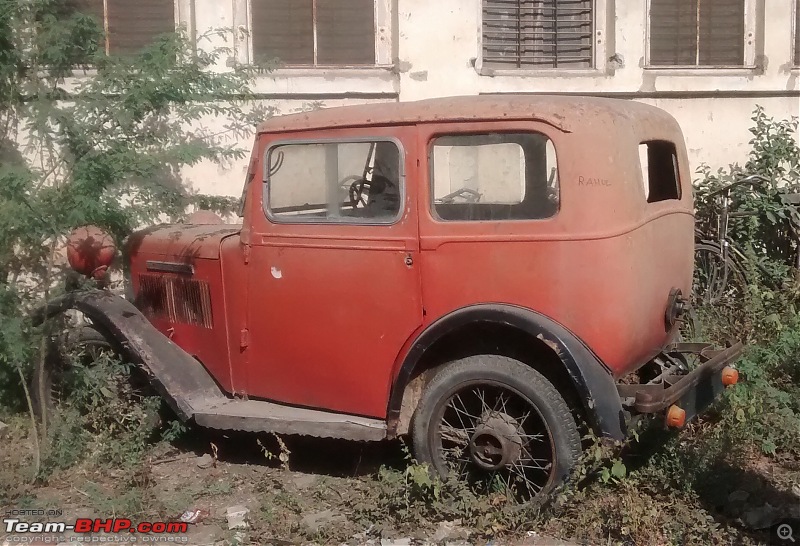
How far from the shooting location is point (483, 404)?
3975 millimetres

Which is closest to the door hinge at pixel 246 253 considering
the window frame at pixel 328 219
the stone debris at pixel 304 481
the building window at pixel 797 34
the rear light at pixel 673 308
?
the window frame at pixel 328 219

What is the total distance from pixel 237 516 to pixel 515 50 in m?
5.70

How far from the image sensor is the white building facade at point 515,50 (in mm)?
7730

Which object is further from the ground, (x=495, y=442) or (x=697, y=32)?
(x=697, y=32)

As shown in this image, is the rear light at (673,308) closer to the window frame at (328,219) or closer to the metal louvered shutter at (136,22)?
the window frame at (328,219)

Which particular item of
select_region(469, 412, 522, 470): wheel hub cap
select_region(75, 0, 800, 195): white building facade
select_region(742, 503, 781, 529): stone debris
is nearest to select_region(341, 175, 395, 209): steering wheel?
select_region(469, 412, 522, 470): wheel hub cap

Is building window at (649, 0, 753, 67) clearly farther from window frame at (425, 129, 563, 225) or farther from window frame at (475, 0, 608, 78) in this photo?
window frame at (425, 129, 563, 225)

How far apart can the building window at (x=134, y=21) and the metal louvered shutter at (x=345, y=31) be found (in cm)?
143

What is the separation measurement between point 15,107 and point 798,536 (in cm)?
598

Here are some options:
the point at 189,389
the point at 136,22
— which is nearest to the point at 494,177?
the point at 189,389

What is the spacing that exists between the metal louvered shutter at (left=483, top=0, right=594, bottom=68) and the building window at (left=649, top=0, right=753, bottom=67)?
713 mm

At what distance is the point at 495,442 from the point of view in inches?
156

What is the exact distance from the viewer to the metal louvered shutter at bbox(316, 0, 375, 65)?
312 inches

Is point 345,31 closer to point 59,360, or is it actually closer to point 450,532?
point 59,360
